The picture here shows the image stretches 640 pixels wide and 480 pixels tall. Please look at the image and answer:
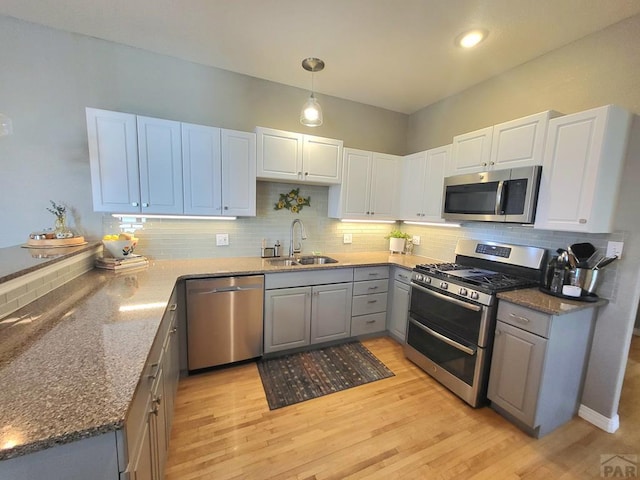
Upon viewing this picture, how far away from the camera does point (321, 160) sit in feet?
9.56

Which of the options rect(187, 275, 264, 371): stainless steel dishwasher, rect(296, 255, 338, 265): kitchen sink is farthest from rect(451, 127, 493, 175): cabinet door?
rect(187, 275, 264, 371): stainless steel dishwasher

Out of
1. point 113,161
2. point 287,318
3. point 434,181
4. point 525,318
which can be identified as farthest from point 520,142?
point 113,161

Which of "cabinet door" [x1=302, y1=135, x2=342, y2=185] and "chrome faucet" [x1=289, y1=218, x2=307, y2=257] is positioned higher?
"cabinet door" [x1=302, y1=135, x2=342, y2=185]

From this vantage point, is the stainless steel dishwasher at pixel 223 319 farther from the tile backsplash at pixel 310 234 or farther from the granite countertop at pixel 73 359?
the tile backsplash at pixel 310 234

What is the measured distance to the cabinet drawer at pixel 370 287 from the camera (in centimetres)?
294

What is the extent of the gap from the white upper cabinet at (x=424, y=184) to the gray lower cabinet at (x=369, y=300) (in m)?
0.77

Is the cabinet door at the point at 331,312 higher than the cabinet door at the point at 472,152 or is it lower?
lower

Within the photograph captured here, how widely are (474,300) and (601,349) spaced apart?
949 mm

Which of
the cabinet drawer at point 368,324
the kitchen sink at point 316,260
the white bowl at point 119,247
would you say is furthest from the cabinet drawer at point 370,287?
the white bowl at point 119,247

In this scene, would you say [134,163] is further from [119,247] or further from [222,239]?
[222,239]

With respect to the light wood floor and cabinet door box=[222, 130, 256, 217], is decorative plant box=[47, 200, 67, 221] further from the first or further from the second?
the light wood floor

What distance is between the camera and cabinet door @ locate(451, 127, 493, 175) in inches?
92.1

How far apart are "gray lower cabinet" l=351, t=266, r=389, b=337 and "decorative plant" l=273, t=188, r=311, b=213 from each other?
1006 mm

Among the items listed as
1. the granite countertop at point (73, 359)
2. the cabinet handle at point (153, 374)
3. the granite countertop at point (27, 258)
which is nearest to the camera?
the granite countertop at point (73, 359)
